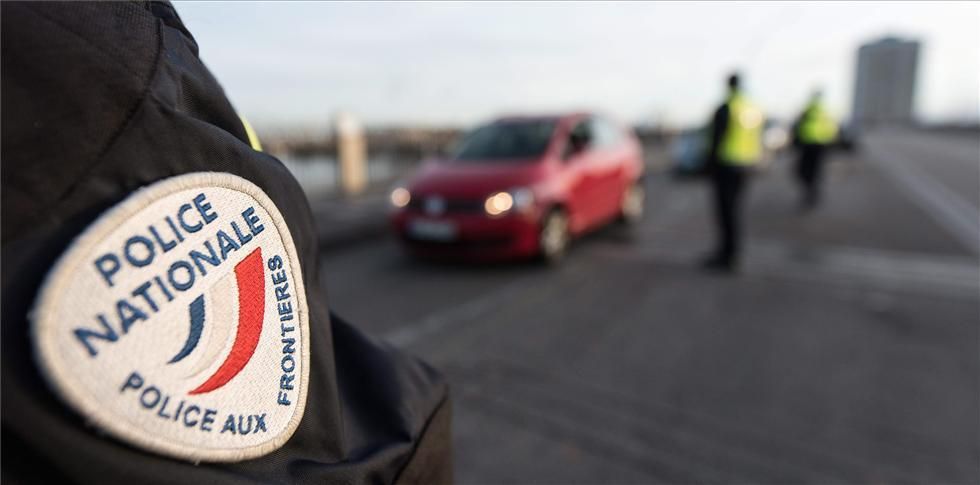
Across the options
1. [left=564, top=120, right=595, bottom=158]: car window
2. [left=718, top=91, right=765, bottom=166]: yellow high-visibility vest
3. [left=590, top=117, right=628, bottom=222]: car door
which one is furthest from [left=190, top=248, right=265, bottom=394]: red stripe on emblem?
[left=590, top=117, right=628, bottom=222]: car door

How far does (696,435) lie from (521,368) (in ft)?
3.60

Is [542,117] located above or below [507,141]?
above

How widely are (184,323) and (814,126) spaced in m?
11.2

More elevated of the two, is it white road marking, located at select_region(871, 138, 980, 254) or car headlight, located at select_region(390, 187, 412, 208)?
car headlight, located at select_region(390, 187, 412, 208)

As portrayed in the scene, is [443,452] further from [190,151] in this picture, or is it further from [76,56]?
[76,56]

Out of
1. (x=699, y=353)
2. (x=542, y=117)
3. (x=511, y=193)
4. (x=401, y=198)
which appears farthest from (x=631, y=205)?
(x=699, y=353)

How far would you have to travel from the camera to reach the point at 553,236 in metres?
5.93

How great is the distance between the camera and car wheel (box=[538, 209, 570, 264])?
579cm

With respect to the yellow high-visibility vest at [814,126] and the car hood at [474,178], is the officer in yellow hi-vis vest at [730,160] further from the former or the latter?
the yellow high-visibility vest at [814,126]

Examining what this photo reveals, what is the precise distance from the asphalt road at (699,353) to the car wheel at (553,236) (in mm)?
163

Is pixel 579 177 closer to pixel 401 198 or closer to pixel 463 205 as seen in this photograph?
pixel 463 205

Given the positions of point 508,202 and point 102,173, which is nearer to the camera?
point 102,173

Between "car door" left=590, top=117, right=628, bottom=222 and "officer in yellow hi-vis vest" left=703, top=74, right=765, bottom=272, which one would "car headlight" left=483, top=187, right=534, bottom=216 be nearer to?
"car door" left=590, top=117, right=628, bottom=222

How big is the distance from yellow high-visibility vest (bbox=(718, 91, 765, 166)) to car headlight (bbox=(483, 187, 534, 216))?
190cm
